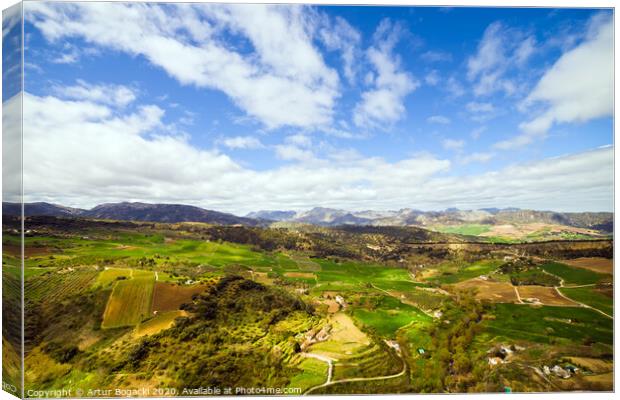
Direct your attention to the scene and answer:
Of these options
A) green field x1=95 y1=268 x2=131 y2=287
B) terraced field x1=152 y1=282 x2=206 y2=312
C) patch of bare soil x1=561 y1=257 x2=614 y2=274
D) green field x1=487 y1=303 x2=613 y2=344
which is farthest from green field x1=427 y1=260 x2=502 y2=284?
green field x1=95 y1=268 x2=131 y2=287

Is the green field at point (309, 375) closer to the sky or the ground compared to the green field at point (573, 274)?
closer to the ground

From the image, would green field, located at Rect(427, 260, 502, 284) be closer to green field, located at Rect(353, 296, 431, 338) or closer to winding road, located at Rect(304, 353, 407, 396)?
green field, located at Rect(353, 296, 431, 338)

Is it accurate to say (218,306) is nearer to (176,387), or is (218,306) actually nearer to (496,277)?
(176,387)

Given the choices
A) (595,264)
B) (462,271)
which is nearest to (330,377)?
(595,264)

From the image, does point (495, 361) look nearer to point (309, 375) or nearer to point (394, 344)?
point (394, 344)

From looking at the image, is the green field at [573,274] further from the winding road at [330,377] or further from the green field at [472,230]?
the green field at [472,230]

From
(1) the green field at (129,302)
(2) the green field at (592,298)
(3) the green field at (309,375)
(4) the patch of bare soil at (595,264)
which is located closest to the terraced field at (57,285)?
(1) the green field at (129,302)

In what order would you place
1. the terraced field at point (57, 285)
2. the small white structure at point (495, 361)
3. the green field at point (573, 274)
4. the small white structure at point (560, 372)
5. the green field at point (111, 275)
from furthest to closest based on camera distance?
1. the green field at point (573, 274)
2. the green field at point (111, 275)
3. the terraced field at point (57, 285)
4. the small white structure at point (495, 361)
5. the small white structure at point (560, 372)
